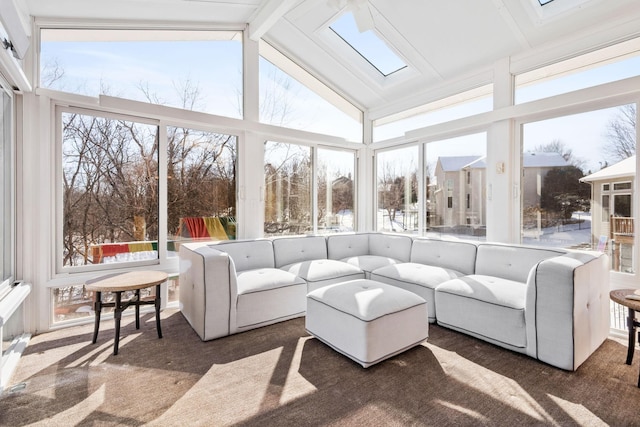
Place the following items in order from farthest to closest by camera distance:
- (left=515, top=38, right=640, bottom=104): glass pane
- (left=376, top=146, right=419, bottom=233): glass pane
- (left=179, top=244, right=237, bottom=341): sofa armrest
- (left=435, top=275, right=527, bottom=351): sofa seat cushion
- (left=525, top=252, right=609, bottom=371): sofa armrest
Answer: (left=376, top=146, right=419, bottom=233): glass pane
(left=515, top=38, right=640, bottom=104): glass pane
(left=179, top=244, right=237, bottom=341): sofa armrest
(left=435, top=275, right=527, bottom=351): sofa seat cushion
(left=525, top=252, right=609, bottom=371): sofa armrest

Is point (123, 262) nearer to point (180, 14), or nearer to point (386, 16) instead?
point (180, 14)

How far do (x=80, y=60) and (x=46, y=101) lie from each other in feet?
1.76

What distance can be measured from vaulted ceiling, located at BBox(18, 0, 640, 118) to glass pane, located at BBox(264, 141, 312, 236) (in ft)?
4.29

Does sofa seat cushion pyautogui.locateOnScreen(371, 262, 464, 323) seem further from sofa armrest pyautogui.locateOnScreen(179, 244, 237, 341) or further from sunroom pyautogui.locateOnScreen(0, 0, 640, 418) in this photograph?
sofa armrest pyautogui.locateOnScreen(179, 244, 237, 341)

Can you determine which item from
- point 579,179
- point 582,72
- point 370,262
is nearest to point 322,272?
point 370,262

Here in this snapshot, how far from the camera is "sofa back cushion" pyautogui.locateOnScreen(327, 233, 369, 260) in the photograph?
4337 millimetres

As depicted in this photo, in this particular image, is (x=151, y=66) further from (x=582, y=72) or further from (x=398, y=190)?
(x=582, y=72)

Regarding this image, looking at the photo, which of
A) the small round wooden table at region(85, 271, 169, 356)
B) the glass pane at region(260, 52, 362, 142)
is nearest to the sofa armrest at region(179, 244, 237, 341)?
the small round wooden table at region(85, 271, 169, 356)

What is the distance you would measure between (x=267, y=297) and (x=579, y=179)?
317 cm

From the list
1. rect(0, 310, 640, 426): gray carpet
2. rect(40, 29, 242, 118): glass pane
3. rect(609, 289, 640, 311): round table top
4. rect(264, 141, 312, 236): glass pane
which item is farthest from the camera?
rect(264, 141, 312, 236): glass pane

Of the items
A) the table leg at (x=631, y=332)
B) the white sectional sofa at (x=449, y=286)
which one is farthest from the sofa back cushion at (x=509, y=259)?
the table leg at (x=631, y=332)

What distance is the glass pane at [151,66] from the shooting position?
2.99 metres

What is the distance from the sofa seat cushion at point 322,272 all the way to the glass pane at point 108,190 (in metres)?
1.59

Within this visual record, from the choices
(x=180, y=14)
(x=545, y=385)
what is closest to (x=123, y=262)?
(x=180, y=14)
